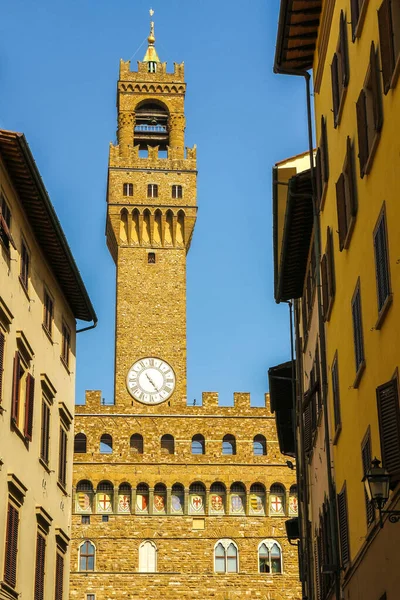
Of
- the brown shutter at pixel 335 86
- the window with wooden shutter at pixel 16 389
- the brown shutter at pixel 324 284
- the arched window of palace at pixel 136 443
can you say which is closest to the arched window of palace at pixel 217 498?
the arched window of palace at pixel 136 443

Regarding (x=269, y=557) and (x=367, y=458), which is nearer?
(x=367, y=458)

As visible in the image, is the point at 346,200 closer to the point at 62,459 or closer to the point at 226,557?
the point at 62,459

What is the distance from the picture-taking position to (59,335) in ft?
80.4

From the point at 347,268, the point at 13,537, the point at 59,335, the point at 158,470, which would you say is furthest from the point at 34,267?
the point at 158,470

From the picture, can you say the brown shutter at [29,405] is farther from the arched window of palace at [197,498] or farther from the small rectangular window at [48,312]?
the arched window of palace at [197,498]

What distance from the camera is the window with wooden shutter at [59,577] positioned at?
74.8 ft

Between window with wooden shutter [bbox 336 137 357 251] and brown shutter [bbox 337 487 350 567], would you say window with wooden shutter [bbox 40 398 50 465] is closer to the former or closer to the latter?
brown shutter [bbox 337 487 350 567]

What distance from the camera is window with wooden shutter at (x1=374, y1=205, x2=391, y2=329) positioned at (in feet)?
42.3

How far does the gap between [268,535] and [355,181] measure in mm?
37039

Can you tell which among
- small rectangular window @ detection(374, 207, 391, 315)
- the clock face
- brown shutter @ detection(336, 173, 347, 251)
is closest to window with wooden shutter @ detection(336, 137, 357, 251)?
brown shutter @ detection(336, 173, 347, 251)

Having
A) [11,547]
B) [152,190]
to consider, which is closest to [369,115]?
[11,547]

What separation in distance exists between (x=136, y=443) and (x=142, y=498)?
2598 millimetres

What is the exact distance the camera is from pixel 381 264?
43.6 feet

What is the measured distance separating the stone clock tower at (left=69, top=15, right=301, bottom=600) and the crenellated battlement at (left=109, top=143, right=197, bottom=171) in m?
2.17
